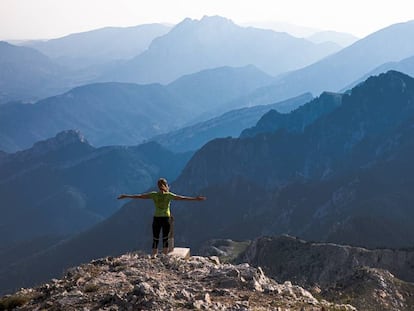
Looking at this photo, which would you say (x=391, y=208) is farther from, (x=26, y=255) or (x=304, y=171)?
(x=26, y=255)

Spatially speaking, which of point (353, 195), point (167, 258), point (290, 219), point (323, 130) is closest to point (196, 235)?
point (290, 219)

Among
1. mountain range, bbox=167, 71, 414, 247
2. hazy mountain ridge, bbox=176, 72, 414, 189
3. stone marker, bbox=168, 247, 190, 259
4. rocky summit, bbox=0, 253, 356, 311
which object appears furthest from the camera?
hazy mountain ridge, bbox=176, 72, 414, 189

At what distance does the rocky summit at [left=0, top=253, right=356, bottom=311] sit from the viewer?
426 inches

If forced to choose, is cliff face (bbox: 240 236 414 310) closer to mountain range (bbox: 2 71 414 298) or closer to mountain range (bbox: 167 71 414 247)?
mountain range (bbox: 2 71 414 298)

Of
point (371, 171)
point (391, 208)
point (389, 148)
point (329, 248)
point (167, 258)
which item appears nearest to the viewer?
point (167, 258)

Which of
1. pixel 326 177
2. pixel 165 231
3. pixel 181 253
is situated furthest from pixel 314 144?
pixel 165 231

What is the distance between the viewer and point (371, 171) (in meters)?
129

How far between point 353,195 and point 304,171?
5762 cm

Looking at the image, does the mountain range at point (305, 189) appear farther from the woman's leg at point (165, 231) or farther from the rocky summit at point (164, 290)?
the rocky summit at point (164, 290)

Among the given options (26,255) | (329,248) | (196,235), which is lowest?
(26,255)

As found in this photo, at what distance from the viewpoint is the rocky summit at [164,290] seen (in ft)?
35.5

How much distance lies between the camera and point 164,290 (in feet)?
37.3

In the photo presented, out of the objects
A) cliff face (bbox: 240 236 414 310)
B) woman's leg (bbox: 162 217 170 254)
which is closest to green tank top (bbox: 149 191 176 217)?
woman's leg (bbox: 162 217 170 254)

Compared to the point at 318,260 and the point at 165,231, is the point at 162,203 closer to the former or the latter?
the point at 165,231
